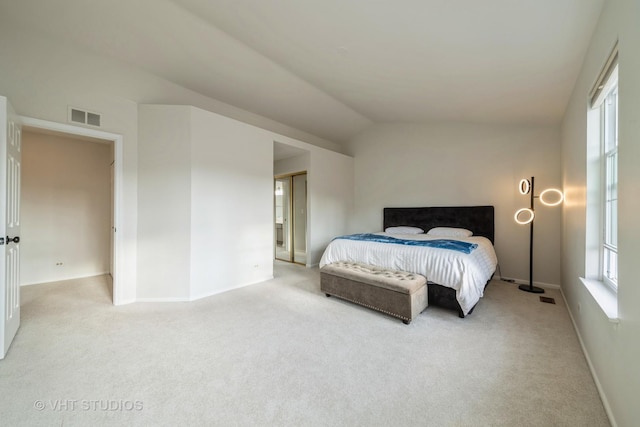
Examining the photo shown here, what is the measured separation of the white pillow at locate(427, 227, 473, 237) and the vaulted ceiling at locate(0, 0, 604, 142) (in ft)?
6.06

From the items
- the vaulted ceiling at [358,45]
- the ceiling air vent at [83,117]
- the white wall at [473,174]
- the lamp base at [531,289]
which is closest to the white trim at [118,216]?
the ceiling air vent at [83,117]

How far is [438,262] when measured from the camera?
9.30 ft

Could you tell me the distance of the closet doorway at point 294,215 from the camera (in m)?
5.76

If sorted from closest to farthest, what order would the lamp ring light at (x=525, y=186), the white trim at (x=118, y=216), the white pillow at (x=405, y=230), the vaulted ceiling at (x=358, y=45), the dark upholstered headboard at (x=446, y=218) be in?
the vaulted ceiling at (x=358, y=45) → the white trim at (x=118, y=216) → the lamp ring light at (x=525, y=186) → the dark upholstered headboard at (x=446, y=218) → the white pillow at (x=405, y=230)

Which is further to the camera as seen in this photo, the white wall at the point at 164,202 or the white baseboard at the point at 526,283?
the white baseboard at the point at 526,283

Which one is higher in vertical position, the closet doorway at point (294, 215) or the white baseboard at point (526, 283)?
the closet doorway at point (294, 215)

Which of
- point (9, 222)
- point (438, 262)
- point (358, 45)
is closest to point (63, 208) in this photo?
A: point (9, 222)

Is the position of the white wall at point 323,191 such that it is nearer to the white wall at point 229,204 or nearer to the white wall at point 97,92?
the white wall at point 229,204

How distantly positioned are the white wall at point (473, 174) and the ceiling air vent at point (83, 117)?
4.72 m

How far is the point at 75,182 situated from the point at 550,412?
638 centimetres

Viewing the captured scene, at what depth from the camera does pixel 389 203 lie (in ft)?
18.0

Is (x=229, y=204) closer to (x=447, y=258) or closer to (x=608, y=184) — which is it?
(x=447, y=258)

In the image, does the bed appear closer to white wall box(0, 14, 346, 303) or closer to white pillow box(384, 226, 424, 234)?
white pillow box(384, 226, 424, 234)

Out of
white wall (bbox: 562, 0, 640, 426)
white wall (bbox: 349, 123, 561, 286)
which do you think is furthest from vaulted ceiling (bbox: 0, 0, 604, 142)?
white wall (bbox: 349, 123, 561, 286)
